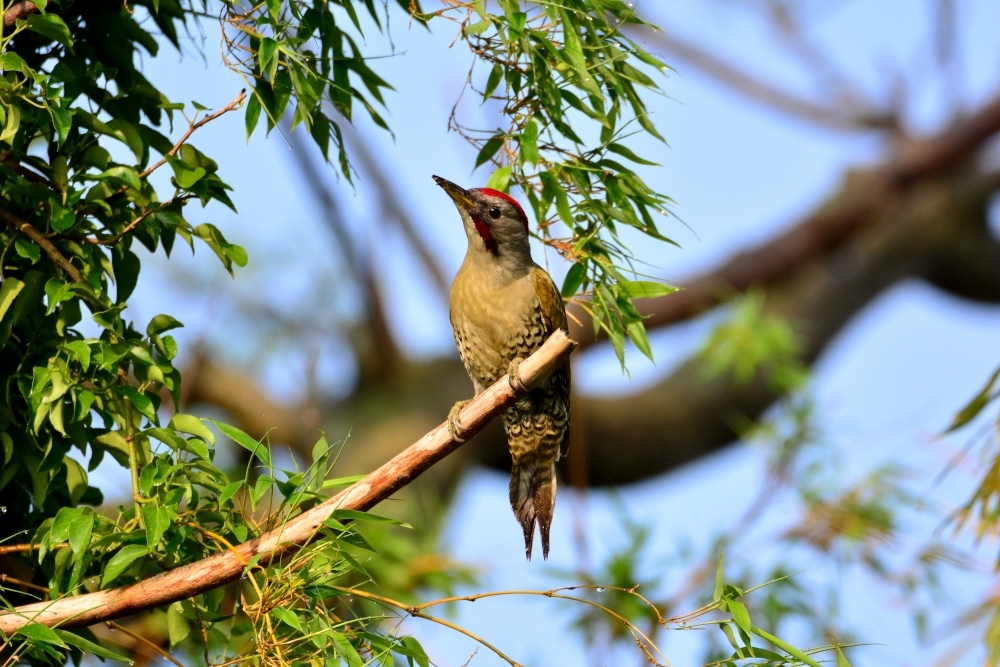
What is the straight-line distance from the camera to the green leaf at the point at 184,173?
2303mm

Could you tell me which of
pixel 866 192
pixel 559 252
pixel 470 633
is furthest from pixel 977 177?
pixel 470 633

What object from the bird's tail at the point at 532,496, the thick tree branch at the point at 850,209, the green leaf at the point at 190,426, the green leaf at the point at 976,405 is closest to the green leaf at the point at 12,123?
the green leaf at the point at 190,426

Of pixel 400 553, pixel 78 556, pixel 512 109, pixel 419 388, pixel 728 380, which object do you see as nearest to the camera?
pixel 78 556

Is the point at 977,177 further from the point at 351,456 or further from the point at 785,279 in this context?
the point at 351,456

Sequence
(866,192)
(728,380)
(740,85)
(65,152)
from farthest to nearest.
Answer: (740,85) → (866,192) → (728,380) → (65,152)

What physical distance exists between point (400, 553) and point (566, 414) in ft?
6.56

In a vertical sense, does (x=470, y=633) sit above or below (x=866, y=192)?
below

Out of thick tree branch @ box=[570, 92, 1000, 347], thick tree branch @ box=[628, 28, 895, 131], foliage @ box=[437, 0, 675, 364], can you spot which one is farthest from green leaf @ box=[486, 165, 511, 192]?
thick tree branch @ box=[628, 28, 895, 131]

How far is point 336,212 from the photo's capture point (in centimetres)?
860

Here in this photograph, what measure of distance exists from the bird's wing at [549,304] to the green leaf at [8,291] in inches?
70.1

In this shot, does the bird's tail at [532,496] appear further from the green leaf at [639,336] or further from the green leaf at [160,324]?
the green leaf at [160,324]

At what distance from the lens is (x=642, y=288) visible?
2791mm

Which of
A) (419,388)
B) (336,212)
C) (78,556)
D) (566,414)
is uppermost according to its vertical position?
(336,212)

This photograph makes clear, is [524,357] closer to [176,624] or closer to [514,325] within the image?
[514,325]
